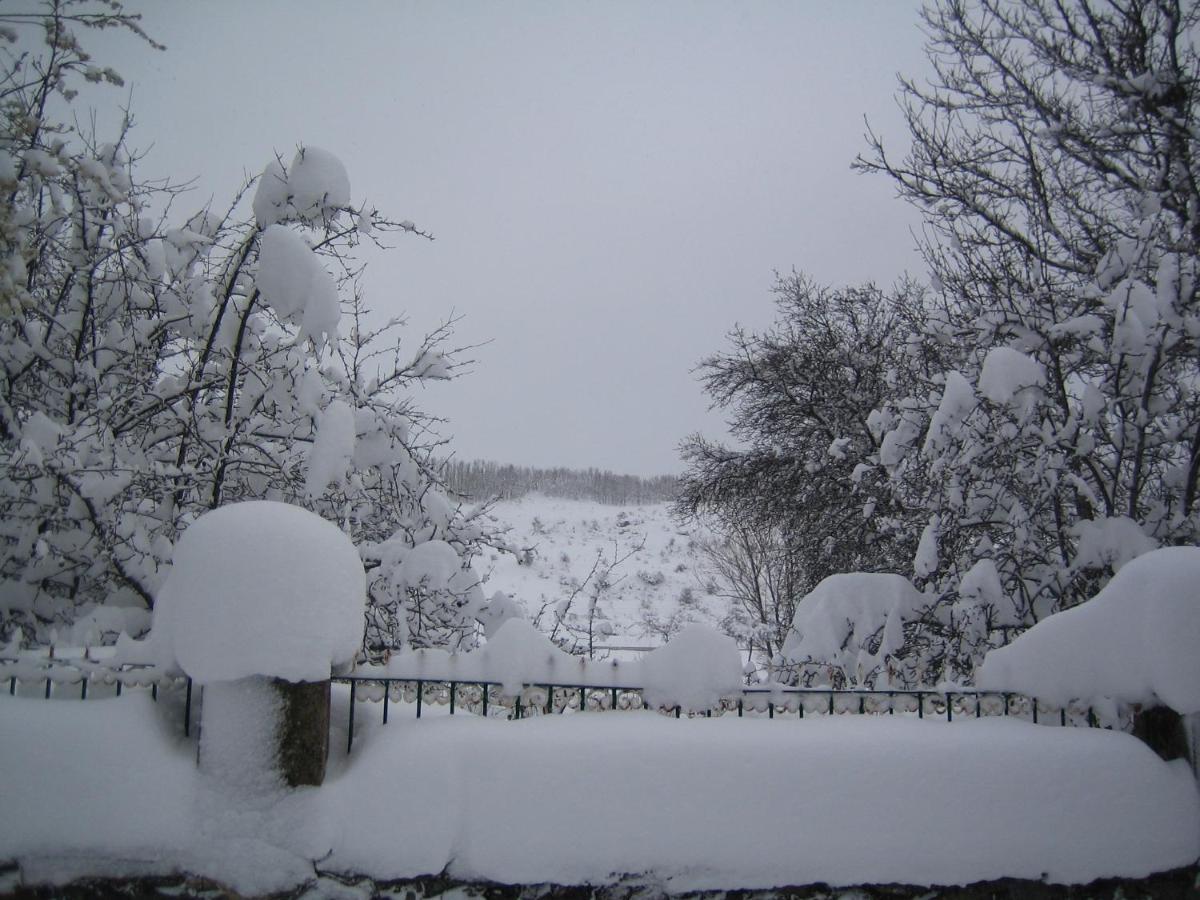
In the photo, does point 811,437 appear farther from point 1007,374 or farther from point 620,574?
point 620,574

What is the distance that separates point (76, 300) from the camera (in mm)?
4652

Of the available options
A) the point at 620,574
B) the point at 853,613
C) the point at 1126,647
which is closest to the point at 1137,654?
the point at 1126,647

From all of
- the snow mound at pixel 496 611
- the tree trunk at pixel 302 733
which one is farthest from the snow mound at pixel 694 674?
the snow mound at pixel 496 611

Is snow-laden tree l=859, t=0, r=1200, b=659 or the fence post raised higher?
snow-laden tree l=859, t=0, r=1200, b=659

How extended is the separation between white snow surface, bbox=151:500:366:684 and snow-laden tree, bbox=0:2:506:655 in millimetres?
1048

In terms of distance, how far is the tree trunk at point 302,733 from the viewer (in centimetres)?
248

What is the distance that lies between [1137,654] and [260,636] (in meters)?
3.57

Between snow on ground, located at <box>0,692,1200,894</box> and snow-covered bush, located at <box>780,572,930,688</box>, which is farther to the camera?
snow-covered bush, located at <box>780,572,930,688</box>

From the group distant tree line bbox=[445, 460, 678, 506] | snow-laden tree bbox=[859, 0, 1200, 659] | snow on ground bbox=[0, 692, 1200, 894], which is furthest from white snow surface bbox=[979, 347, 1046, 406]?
distant tree line bbox=[445, 460, 678, 506]

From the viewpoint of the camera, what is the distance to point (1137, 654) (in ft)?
9.32

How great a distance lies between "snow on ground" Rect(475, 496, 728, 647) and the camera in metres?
18.2

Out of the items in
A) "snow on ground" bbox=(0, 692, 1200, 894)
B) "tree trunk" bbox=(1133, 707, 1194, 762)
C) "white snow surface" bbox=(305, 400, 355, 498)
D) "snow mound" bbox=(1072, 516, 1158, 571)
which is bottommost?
"snow on ground" bbox=(0, 692, 1200, 894)

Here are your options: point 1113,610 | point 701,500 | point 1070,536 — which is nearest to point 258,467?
point 1113,610

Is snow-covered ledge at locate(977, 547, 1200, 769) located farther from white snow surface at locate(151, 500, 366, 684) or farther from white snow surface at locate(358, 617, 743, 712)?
white snow surface at locate(151, 500, 366, 684)
